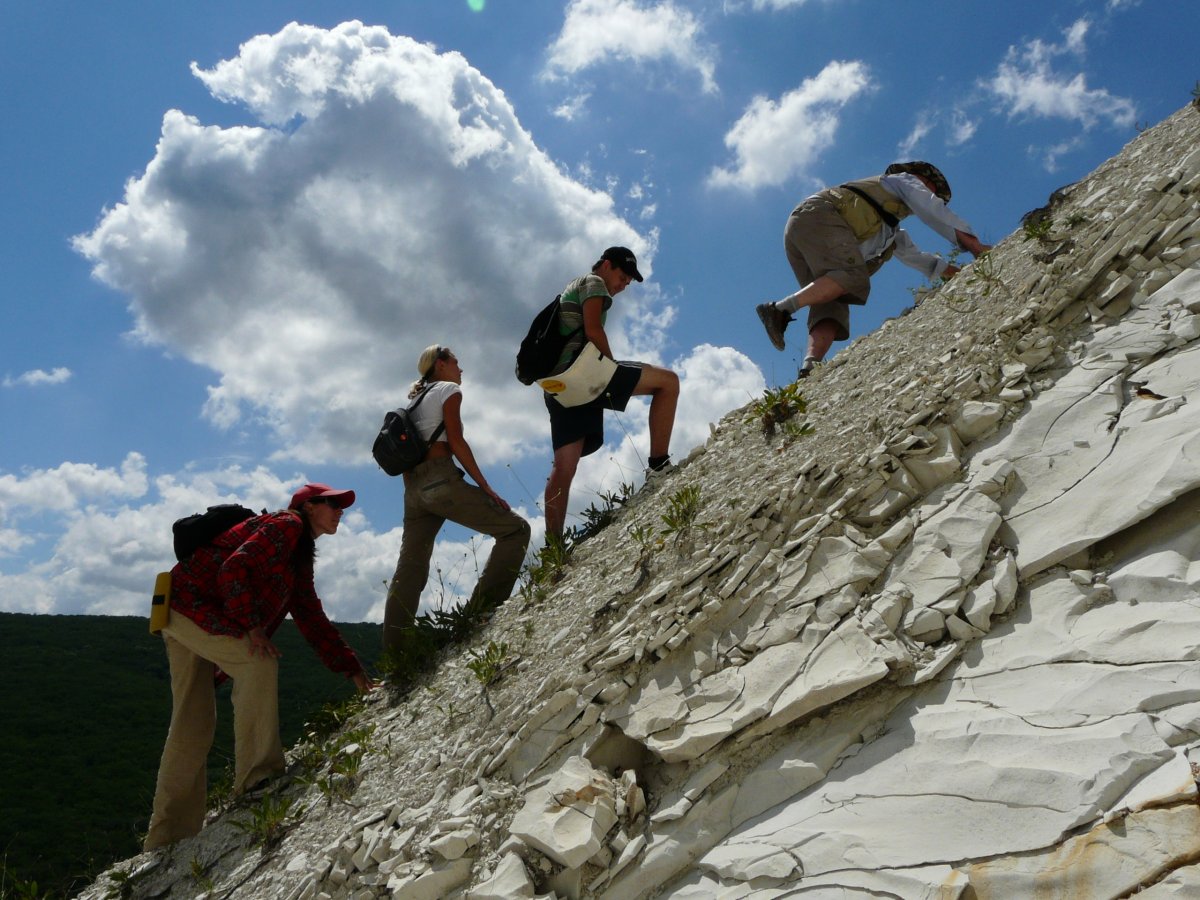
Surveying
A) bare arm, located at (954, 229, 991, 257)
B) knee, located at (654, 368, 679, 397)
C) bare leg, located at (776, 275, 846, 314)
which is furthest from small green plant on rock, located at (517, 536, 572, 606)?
bare arm, located at (954, 229, 991, 257)

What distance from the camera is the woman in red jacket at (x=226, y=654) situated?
218 inches

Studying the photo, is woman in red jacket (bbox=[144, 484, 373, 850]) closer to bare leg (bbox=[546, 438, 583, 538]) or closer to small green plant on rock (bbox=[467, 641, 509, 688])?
small green plant on rock (bbox=[467, 641, 509, 688])

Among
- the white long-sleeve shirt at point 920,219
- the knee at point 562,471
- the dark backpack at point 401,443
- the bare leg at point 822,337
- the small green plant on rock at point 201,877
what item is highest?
the white long-sleeve shirt at point 920,219

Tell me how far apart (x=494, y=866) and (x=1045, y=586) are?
284 centimetres

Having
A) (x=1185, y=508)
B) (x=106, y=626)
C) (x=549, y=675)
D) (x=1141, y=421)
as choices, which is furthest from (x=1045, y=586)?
(x=106, y=626)

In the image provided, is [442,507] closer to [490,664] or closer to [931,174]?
[490,664]

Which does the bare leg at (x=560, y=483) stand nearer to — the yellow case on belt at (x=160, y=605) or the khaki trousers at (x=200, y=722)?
the khaki trousers at (x=200, y=722)

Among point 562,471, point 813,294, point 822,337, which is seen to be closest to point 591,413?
point 562,471

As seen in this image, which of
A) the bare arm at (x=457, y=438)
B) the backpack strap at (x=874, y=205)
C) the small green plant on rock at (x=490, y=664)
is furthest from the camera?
the backpack strap at (x=874, y=205)

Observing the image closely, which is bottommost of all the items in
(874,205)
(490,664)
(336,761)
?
Result: (336,761)

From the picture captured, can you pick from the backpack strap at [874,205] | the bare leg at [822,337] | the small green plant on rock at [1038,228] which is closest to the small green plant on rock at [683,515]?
the bare leg at [822,337]

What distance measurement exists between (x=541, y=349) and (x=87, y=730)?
29.7 feet

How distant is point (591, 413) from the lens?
7.02 meters

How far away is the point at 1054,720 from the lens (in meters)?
3.19
